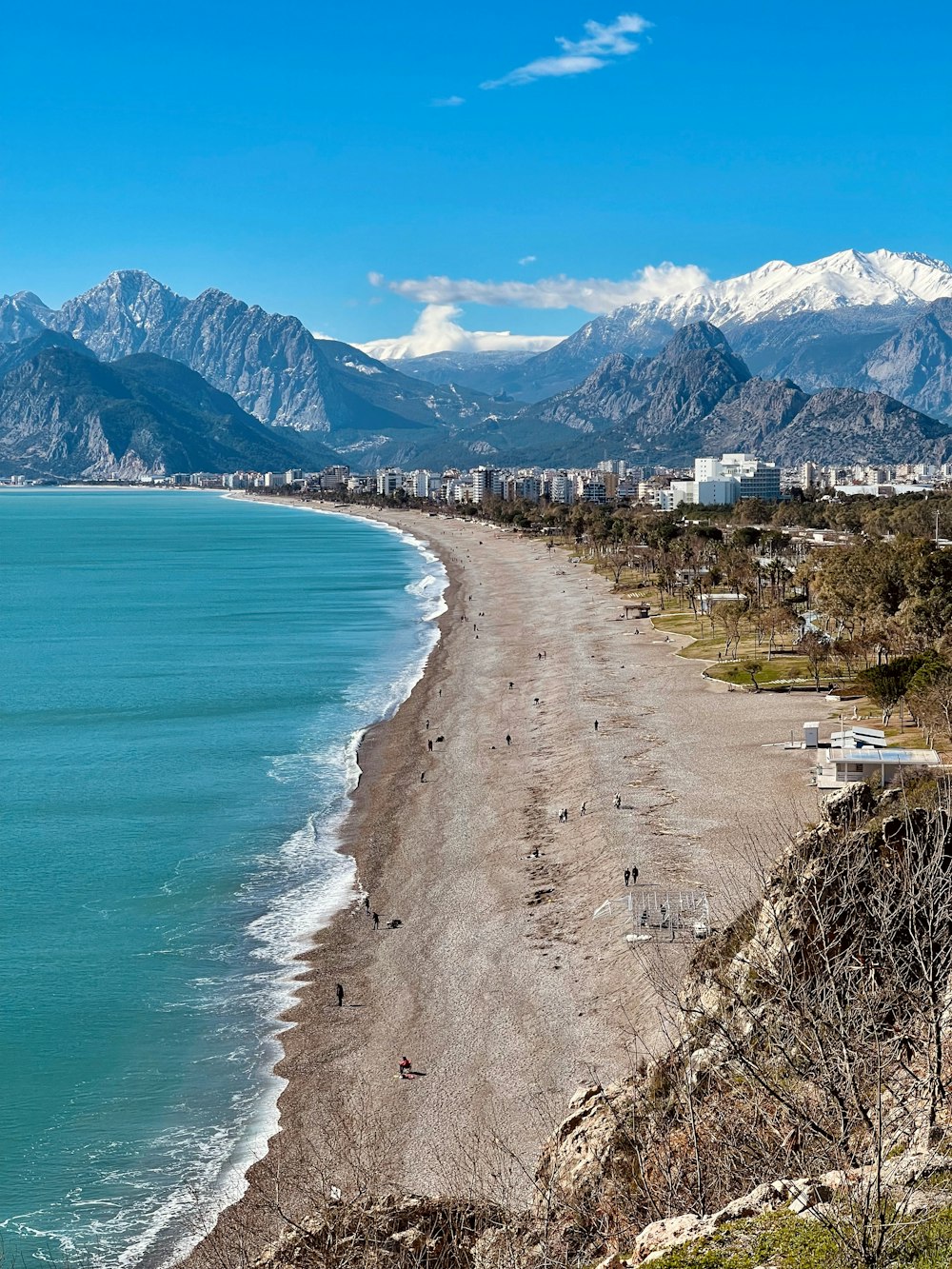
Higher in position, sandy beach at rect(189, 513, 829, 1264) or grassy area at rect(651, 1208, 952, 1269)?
grassy area at rect(651, 1208, 952, 1269)

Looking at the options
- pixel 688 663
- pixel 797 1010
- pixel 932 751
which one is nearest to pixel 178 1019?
pixel 797 1010

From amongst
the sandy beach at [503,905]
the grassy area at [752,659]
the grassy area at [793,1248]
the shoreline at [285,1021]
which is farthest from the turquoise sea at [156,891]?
the grassy area at [752,659]

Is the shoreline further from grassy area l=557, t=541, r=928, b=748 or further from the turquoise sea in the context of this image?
grassy area l=557, t=541, r=928, b=748

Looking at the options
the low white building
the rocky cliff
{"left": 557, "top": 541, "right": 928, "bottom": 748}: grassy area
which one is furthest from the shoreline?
{"left": 557, "top": 541, "right": 928, "bottom": 748}: grassy area

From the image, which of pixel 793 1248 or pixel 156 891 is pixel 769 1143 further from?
pixel 156 891

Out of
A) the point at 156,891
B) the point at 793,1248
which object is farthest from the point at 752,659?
the point at 793,1248

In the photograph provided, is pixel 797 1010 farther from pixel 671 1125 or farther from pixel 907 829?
pixel 907 829

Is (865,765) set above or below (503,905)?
above
